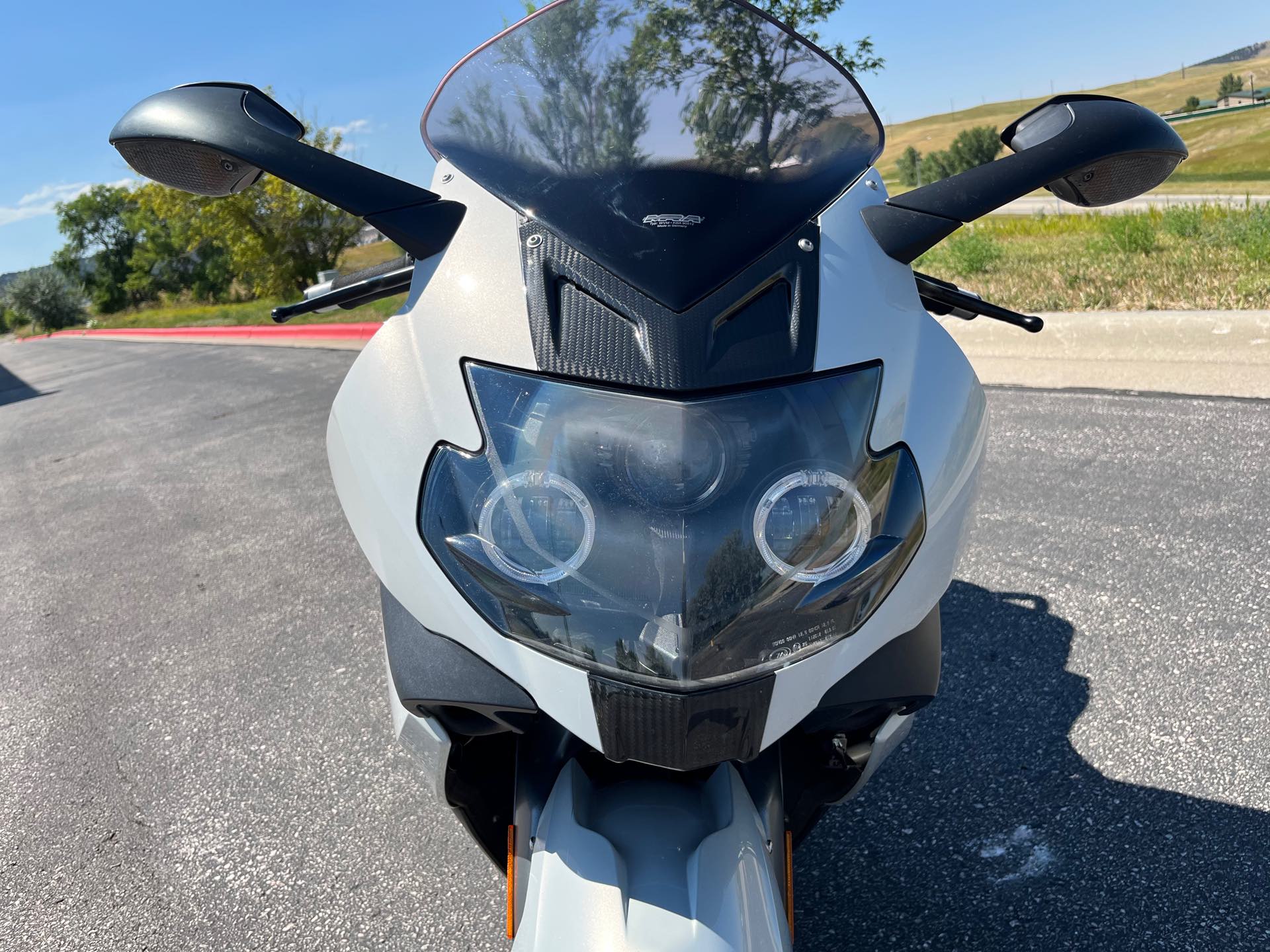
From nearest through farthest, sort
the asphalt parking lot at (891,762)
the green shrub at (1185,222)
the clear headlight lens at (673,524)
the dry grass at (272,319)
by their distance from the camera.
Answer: the clear headlight lens at (673,524) < the asphalt parking lot at (891,762) < the green shrub at (1185,222) < the dry grass at (272,319)

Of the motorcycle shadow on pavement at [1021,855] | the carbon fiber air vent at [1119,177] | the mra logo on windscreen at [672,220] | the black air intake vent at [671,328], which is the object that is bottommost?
the motorcycle shadow on pavement at [1021,855]

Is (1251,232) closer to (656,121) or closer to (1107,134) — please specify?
(1107,134)

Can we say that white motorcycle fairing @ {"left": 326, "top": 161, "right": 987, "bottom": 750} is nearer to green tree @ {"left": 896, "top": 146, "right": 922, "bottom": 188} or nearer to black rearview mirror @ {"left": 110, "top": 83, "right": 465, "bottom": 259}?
black rearview mirror @ {"left": 110, "top": 83, "right": 465, "bottom": 259}

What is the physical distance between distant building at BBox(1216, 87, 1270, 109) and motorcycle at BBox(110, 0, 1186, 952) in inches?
4950

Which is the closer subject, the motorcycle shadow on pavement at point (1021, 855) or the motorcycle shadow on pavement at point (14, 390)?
the motorcycle shadow on pavement at point (1021, 855)

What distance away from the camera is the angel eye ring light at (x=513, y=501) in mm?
1271

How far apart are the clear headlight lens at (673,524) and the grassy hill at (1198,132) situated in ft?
3.31

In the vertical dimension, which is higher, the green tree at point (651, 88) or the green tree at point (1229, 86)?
the green tree at point (1229, 86)

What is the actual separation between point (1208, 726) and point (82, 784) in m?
3.08

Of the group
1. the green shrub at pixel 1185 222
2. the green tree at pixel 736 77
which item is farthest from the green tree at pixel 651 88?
the green shrub at pixel 1185 222

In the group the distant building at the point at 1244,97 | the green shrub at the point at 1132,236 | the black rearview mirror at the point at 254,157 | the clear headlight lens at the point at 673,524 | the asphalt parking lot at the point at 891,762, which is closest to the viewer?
the clear headlight lens at the point at 673,524

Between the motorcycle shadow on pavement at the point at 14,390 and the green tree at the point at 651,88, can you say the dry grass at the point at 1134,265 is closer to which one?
the green tree at the point at 651,88

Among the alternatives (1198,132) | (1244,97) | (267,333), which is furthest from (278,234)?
(1244,97)

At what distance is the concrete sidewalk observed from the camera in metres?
5.39
